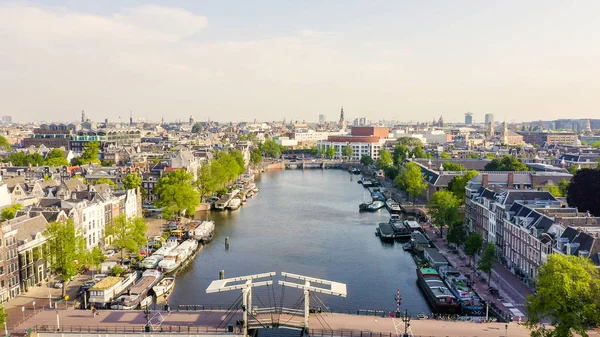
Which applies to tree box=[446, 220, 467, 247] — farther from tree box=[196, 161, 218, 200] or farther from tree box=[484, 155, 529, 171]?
tree box=[196, 161, 218, 200]

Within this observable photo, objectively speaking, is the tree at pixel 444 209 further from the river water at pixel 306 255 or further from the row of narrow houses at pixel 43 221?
the row of narrow houses at pixel 43 221

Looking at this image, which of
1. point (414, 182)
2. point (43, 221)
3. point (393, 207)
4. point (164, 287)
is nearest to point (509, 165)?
point (414, 182)

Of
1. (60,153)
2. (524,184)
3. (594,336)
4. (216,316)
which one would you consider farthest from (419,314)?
(60,153)

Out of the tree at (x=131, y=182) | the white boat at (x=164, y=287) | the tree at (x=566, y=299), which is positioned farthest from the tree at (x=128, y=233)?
the tree at (x=566, y=299)

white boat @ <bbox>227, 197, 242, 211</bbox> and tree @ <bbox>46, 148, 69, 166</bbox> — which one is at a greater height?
tree @ <bbox>46, 148, 69, 166</bbox>

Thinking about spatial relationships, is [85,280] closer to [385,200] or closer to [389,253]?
[389,253]

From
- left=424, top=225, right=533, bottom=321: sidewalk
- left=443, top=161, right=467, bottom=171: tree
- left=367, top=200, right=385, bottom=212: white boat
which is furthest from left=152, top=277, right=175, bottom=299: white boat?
left=443, top=161, right=467, bottom=171: tree
